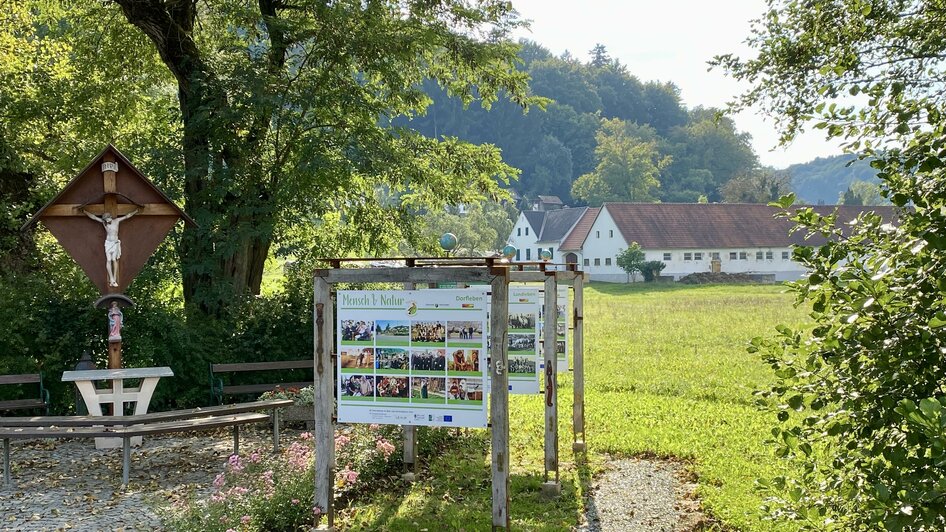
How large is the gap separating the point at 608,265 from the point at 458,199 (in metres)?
55.3

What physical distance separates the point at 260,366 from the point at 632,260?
5086 centimetres

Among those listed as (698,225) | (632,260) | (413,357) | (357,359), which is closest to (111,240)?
(357,359)

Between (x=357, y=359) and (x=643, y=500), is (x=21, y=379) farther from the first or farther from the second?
(x=643, y=500)

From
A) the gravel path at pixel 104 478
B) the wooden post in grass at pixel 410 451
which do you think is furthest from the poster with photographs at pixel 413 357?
the gravel path at pixel 104 478

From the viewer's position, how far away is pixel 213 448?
1036 centimetres

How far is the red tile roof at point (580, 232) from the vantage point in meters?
73.7

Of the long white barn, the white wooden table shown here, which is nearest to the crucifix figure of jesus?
the white wooden table

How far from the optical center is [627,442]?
10141mm

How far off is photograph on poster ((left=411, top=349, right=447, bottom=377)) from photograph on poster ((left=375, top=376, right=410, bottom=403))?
17cm

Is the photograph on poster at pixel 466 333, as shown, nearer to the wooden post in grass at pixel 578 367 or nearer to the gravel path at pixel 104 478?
the gravel path at pixel 104 478

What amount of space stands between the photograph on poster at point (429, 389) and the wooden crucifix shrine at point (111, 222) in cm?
519

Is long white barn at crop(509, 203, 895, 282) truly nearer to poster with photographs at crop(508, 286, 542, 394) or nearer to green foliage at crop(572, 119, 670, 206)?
green foliage at crop(572, 119, 670, 206)

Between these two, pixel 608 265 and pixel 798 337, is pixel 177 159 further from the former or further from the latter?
pixel 608 265

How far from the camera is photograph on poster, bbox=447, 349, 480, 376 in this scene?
257 inches
